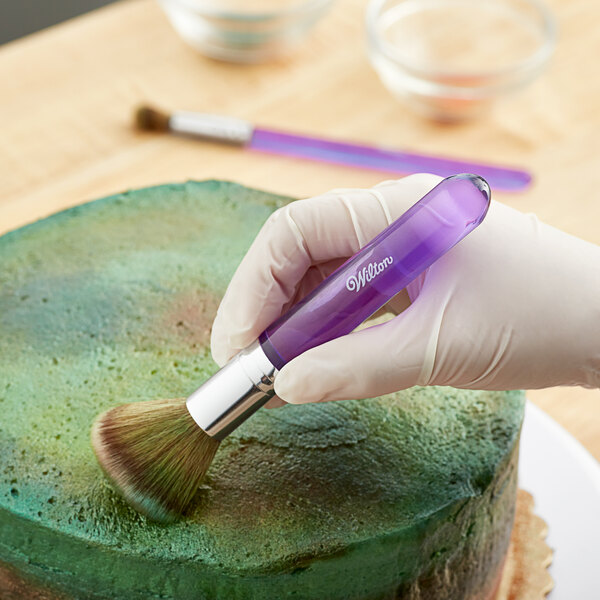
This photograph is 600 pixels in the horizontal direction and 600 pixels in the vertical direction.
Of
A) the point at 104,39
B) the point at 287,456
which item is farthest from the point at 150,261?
the point at 104,39

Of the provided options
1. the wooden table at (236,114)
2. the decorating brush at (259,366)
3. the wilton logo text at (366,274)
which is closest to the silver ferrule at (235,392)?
the decorating brush at (259,366)

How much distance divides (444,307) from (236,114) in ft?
3.73

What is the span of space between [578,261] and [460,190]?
0.21 meters

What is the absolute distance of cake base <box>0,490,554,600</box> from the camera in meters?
1.27

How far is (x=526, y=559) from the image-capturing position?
51.5 inches

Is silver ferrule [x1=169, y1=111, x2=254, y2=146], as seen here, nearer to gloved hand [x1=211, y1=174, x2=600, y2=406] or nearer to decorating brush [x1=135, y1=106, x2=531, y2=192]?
decorating brush [x1=135, y1=106, x2=531, y2=192]

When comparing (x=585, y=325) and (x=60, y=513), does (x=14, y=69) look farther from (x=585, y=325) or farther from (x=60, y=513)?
(x=585, y=325)

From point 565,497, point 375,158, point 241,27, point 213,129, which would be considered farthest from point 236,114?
point 565,497

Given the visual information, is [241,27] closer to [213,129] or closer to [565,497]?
[213,129]

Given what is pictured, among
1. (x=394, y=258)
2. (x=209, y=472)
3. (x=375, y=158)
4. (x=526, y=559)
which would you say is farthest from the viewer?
(x=375, y=158)

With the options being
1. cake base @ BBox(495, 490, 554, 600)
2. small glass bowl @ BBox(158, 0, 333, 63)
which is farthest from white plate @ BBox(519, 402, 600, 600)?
small glass bowl @ BBox(158, 0, 333, 63)

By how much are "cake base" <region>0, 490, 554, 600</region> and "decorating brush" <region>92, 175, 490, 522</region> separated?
0.51 m

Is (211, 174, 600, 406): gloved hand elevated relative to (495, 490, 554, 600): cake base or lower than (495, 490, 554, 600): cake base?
elevated

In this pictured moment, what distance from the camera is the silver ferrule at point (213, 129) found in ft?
6.24
